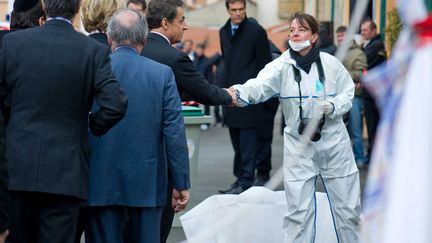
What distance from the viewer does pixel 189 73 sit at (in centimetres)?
759

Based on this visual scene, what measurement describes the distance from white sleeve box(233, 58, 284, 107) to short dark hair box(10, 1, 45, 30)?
1468 mm

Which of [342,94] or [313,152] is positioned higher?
[342,94]

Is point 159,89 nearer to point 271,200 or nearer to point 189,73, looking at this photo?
point 189,73

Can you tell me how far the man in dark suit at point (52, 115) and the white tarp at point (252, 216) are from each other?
7.63 feet

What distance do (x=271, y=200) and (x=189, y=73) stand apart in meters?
1.78

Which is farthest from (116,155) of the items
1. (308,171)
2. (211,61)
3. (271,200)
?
(211,61)

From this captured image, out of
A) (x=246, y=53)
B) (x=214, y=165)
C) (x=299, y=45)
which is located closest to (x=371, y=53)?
(x=214, y=165)

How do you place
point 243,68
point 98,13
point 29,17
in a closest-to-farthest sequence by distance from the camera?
point 29,17
point 98,13
point 243,68

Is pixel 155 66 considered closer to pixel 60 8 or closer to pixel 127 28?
pixel 127 28

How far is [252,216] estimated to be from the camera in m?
8.88

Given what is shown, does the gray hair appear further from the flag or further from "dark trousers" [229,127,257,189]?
"dark trousers" [229,127,257,189]

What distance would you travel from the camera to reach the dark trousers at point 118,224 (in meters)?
6.82

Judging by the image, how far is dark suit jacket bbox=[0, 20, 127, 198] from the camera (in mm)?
6230

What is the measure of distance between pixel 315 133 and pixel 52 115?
2397mm
